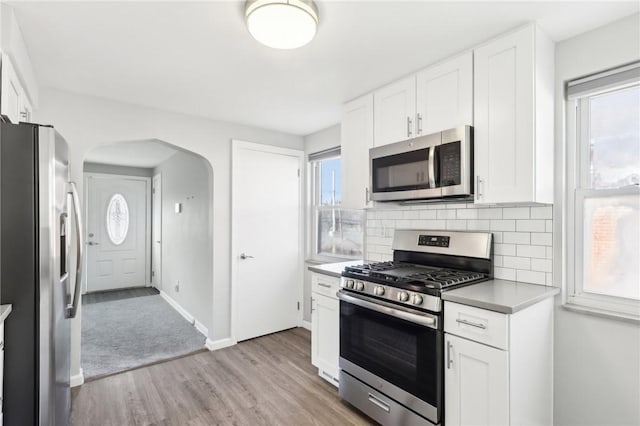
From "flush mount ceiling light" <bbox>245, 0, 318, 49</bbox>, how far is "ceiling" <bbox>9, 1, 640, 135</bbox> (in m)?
0.12

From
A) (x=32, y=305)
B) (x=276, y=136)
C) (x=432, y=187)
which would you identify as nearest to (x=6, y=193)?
(x=32, y=305)

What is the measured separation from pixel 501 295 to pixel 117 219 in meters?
6.51

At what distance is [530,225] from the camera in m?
2.05

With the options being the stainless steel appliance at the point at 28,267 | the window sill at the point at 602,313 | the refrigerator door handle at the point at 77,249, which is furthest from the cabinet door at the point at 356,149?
the stainless steel appliance at the point at 28,267

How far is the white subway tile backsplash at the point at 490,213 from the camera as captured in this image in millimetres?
2215

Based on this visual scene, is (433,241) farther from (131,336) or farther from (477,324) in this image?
(131,336)

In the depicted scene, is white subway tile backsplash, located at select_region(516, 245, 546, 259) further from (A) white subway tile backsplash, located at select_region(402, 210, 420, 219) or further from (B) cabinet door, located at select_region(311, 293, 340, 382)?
(B) cabinet door, located at select_region(311, 293, 340, 382)

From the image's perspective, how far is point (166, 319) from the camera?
4398 mm

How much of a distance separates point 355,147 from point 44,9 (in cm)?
207

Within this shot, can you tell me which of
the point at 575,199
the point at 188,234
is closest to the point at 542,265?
the point at 575,199

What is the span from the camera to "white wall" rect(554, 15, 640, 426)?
1716mm

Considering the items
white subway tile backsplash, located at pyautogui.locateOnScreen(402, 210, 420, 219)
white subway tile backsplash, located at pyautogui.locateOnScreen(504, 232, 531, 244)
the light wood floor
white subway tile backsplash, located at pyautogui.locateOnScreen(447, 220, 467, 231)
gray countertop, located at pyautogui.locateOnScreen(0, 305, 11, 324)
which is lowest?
the light wood floor

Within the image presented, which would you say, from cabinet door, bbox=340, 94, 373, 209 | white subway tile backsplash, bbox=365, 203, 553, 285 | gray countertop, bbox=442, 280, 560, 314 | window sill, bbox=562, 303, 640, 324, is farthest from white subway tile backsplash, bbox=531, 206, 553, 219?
cabinet door, bbox=340, 94, 373, 209

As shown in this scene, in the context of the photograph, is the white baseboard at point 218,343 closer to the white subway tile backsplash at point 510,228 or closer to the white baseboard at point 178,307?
the white baseboard at point 178,307
